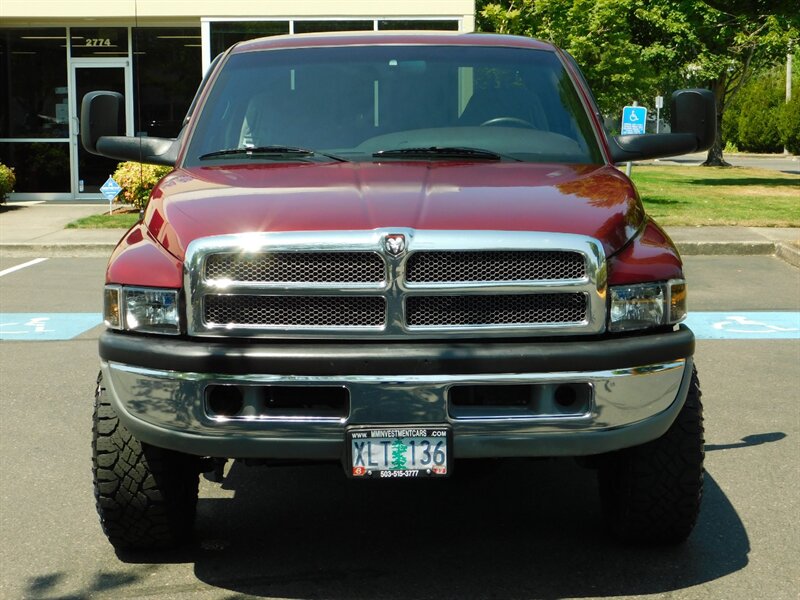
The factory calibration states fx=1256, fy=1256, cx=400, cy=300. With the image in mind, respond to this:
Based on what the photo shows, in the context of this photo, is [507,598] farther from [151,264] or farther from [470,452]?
[151,264]

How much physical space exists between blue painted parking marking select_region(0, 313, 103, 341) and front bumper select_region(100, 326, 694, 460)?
19.2 feet

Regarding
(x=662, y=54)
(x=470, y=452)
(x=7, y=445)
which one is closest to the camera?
(x=470, y=452)

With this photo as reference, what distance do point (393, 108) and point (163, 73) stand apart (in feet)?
58.0

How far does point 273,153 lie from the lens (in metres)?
5.09

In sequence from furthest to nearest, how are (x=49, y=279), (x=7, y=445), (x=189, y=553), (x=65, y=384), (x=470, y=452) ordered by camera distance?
1. (x=49, y=279)
2. (x=65, y=384)
3. (x=7, y=445)
4. (x=189, y=553)
5. (x=470, y=452)

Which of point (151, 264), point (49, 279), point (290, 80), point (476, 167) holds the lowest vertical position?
point (49, 279)

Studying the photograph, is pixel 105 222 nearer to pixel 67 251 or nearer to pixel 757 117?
pixel 67 251

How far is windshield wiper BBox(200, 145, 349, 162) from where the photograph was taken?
5043 millimetres

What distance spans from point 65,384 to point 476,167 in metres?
4.03

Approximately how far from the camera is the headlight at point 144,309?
162 inches

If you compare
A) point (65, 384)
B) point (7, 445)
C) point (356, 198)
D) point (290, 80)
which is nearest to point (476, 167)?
point (356, 198)

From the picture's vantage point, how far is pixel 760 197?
78.8 feet

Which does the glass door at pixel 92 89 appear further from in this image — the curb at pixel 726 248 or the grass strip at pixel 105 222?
the curb at pixel 726 248

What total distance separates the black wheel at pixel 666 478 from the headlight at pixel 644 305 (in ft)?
1.45
